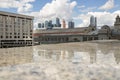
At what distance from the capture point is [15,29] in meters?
96.3

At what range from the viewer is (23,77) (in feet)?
19.2

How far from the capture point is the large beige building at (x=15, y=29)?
8994cm

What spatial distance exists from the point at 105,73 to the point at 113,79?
0.76 m

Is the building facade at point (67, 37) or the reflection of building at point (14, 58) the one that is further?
the building facade at point (67, 37)

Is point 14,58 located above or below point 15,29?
below

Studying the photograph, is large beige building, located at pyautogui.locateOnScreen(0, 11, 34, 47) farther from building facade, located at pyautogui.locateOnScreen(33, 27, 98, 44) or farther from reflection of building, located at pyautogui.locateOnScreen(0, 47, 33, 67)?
reflection of building, located at pyautogui.locateOnScreen(0, 47, 33, 67)

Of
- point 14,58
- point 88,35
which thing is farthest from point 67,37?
point 14,58

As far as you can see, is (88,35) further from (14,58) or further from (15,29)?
(14,58)

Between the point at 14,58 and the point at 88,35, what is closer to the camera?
the point at 14,58

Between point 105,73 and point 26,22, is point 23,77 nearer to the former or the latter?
point 105,73

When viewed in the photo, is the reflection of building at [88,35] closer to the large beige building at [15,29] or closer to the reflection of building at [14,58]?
the large beige building at [15,29]

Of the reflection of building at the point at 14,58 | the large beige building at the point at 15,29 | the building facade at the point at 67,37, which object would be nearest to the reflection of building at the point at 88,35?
the building facade at the point at 67,37

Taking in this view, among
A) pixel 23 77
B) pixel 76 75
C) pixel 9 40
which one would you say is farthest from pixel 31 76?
pixel 9 40

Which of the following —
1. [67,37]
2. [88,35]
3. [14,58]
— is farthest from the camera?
[67,37]
